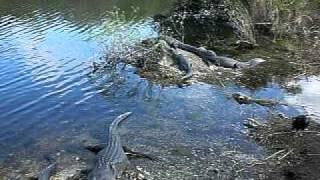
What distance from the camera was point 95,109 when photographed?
11516 mm

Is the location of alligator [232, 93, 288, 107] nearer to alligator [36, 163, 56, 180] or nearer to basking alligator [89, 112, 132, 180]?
basking alligator [89, 112, 132, 180]

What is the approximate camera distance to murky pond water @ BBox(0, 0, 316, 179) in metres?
9.19

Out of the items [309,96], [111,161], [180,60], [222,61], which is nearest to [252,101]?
[309,96]

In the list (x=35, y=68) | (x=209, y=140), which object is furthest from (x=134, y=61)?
(x=209, y=140)

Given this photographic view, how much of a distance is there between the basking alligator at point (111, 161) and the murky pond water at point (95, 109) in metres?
0.49

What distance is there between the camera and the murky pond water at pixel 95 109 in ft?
30.1

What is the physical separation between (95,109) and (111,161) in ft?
11.4

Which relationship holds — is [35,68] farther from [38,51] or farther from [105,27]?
[105,27]

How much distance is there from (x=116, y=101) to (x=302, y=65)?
19.3ft

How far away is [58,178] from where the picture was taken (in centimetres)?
818

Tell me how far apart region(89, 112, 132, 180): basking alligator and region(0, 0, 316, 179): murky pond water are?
491 mm

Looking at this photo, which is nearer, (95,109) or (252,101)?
(95,109)

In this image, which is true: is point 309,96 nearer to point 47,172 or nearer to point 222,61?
point 222,61

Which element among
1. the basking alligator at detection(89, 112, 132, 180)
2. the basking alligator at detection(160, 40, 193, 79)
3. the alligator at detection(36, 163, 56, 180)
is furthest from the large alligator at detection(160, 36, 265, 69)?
the alligator at detection(36, 163, 56, 180)
